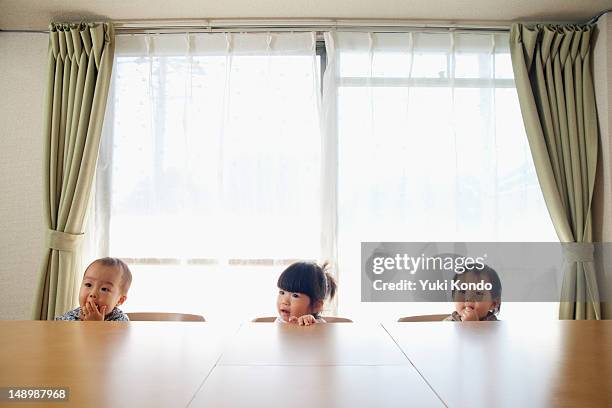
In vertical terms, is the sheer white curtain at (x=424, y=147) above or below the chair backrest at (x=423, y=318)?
above

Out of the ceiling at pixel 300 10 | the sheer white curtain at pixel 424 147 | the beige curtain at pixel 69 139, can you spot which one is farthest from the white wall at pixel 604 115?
the beige curtain at pixel 69 139

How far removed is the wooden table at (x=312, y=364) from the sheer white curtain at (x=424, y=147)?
2245mm

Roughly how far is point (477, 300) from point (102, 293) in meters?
1.78

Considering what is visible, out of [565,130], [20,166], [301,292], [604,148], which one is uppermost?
[565,130]

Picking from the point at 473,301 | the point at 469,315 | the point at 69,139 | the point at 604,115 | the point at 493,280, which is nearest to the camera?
the point at 469,315

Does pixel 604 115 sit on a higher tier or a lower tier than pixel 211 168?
higher

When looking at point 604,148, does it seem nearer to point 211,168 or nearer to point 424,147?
point 424,147

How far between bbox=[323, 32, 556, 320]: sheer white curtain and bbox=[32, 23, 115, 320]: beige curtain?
4.92ft

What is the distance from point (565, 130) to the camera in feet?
10.5

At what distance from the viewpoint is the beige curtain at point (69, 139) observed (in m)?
3.15

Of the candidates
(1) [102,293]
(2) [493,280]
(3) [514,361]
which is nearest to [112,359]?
(3) [514,361]

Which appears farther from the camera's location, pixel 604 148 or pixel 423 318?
pixel 604 148

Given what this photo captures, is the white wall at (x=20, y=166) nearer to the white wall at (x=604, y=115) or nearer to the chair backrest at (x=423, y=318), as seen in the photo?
the chair backrest at (x=423, y=318)

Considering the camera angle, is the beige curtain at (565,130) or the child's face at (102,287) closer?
the child's face at (102,287)
